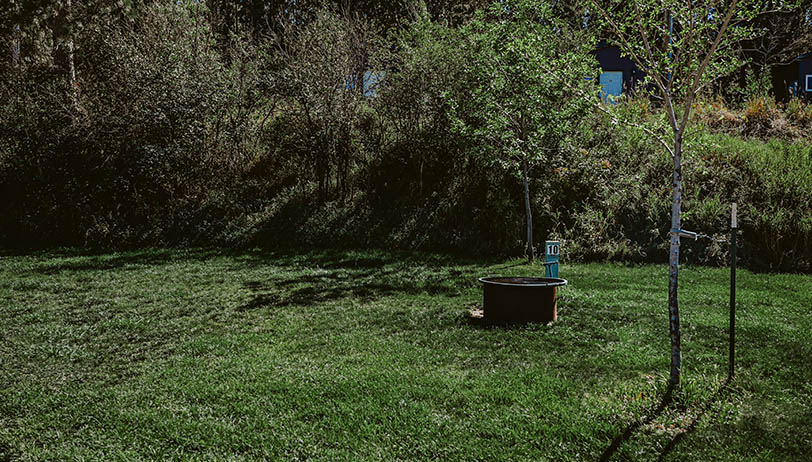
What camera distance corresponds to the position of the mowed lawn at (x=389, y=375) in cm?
358

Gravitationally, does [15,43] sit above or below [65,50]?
above

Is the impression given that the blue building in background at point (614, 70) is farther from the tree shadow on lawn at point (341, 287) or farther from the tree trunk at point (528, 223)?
the tree shadow on lawn at point (341, 287)

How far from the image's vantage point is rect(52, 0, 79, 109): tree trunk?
13812mm

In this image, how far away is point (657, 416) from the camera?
12.6 feet

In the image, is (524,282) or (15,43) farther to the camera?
(15,43)

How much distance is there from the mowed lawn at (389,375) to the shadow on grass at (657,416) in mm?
14

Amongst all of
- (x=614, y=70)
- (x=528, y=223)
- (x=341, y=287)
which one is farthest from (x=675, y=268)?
(x=614, y=70)

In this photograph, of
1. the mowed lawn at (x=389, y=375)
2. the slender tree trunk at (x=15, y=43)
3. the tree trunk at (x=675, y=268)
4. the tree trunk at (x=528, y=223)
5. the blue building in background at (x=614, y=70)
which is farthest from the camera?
the blue building in background at (x=614, y=70)

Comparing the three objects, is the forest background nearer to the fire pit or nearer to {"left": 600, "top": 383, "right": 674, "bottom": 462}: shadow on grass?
the fire pit

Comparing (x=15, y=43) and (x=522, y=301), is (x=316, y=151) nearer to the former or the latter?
(x=522, y=301)

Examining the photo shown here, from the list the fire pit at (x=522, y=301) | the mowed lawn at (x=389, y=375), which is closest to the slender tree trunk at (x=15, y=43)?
the mowed lawn at (x=389, y=375)

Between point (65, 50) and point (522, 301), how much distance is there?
49.2ft

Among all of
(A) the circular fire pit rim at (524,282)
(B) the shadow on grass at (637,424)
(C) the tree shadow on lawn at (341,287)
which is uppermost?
Result: (A) the circular fire pit rim at (524,282)

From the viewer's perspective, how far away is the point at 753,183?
434 inches
